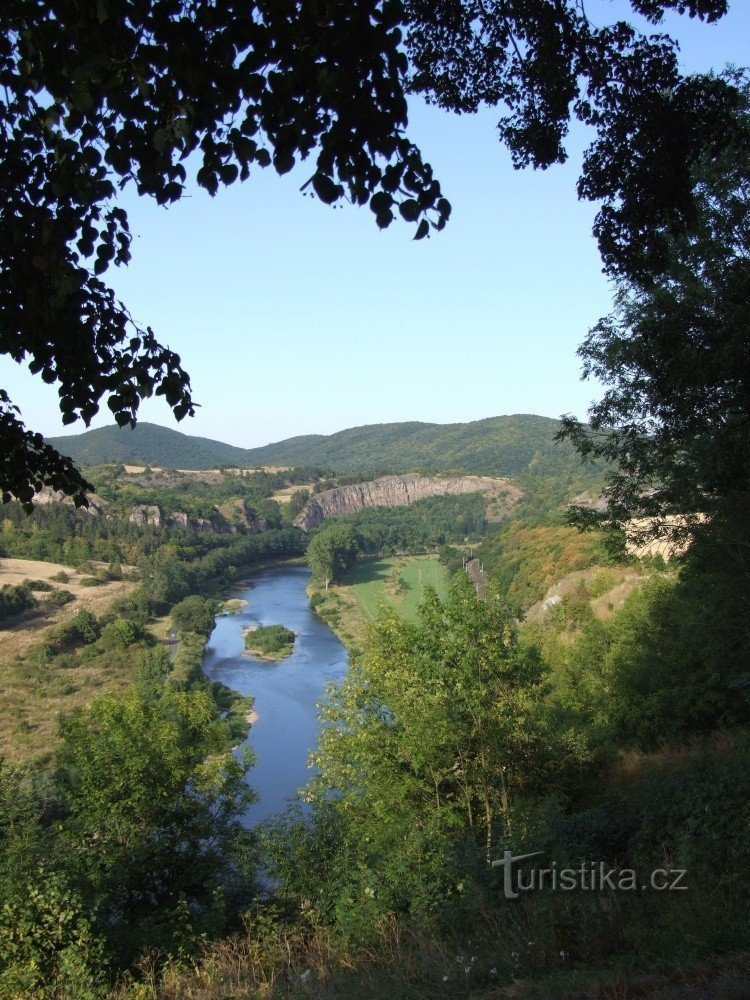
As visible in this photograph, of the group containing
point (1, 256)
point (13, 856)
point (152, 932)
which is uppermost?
point (1, 256)

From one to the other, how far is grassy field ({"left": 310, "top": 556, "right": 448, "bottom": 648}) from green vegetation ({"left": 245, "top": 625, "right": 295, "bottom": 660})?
3697 millimetres

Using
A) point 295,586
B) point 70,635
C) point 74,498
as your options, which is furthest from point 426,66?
point 295,586

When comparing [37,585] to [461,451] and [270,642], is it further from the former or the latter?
[461,451]

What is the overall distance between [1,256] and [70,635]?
47.5 metres

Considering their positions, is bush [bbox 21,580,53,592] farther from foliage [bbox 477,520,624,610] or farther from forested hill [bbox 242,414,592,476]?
forested hill [bbox 242,414,592,476]

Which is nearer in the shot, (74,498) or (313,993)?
(74,498)

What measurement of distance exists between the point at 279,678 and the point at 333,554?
113 ft

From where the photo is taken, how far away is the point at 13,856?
7824 millimetres

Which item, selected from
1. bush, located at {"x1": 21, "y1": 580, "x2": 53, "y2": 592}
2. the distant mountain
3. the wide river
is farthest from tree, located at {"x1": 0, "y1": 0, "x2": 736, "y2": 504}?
the distant mountain

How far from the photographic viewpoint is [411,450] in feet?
569

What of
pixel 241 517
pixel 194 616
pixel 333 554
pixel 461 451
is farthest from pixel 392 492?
pixel 194 616

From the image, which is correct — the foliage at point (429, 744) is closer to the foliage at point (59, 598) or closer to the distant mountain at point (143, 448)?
the foliage at point (59, 598)

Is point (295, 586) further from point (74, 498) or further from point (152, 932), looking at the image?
point (74, 498)

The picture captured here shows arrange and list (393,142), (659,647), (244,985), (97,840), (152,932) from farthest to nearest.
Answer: (659,647), (97,840), (152,932), (244,985), (393,142)
